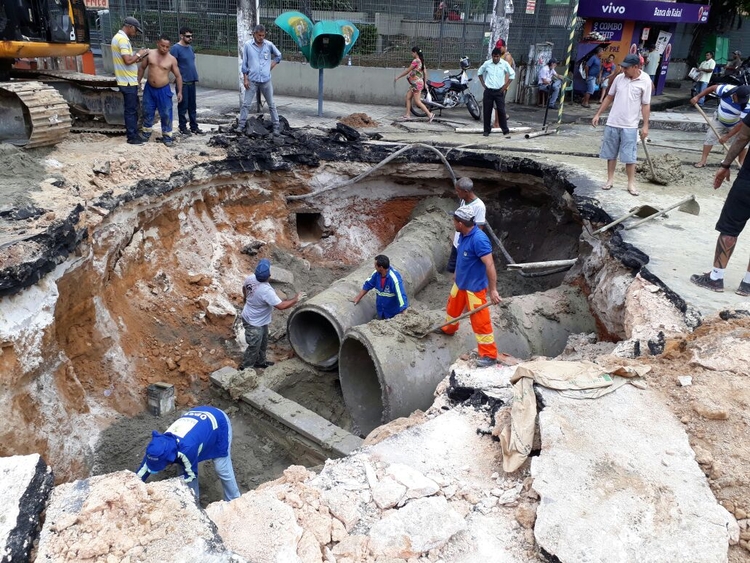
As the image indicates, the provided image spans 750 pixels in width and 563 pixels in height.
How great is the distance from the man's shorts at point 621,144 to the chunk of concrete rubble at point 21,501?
6750mm

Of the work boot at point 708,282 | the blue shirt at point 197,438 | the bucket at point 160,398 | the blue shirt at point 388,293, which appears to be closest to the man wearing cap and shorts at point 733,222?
the work boot at point 708,282

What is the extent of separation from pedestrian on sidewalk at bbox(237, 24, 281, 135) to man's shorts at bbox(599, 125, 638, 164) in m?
4.88

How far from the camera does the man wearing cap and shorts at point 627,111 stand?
22.0 feet

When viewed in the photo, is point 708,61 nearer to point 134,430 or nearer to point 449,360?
point 449,360

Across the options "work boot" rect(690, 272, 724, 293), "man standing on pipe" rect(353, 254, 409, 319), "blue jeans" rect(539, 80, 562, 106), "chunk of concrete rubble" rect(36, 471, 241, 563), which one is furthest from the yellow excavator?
"blue jeans" rect(539, 80, 562, 106)

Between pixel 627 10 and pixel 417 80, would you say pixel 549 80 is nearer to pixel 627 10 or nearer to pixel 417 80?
pixel 627 10

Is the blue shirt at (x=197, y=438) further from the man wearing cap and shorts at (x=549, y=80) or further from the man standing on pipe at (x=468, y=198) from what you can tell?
the man wearing cap and shorts at (x=549, y=80)

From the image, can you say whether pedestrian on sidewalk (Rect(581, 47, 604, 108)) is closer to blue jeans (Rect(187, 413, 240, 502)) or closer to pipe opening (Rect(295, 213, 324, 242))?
pipe opening (Rect(295, 213, 324, 242))

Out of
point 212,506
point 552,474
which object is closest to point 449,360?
point 552,474

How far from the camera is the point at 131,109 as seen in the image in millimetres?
7852

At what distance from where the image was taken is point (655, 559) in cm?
254

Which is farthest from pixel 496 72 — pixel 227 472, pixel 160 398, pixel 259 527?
pixel 259 527

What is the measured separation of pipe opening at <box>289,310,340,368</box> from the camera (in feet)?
23.2

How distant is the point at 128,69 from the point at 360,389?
16.9 feet
